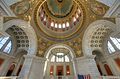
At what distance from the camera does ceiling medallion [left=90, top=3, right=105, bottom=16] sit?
1602cm

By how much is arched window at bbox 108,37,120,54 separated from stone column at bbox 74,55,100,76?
4.25 m

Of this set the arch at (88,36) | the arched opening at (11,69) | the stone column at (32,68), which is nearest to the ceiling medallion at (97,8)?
the arch at (88,36)

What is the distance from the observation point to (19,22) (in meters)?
17.2

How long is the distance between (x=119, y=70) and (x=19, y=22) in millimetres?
16052

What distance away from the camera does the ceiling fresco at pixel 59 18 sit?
1693 centimetres

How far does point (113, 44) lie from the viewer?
20438 millimetres

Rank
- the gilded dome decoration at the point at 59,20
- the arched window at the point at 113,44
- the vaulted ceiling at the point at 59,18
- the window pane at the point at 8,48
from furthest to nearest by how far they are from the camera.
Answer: the gilded dome decoration at the point at 59,20 < the arched window at the point at 113,44 < the window pane at the point at 8,48 < the vaulted ceiling at the point at 59,18

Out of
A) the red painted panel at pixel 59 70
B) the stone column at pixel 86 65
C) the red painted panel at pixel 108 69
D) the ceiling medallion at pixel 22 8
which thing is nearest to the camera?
the ceiling medallion at pixel 22 8

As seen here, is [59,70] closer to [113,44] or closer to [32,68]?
[32,68]

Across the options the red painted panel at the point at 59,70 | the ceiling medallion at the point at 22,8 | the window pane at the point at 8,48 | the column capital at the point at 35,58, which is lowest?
the column capital at the point at 35,58

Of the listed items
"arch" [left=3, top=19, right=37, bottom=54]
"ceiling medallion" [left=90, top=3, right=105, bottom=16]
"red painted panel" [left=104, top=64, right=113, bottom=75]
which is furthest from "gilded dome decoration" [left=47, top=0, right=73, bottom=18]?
"red painted panel" [left=104, top=64, right=113, bottom=75]

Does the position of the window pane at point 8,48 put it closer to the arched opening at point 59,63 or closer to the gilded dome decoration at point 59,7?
the arched opening at point 59,63

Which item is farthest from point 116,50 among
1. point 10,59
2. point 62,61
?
point 10,59

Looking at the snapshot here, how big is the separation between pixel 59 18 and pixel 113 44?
34.6ft
